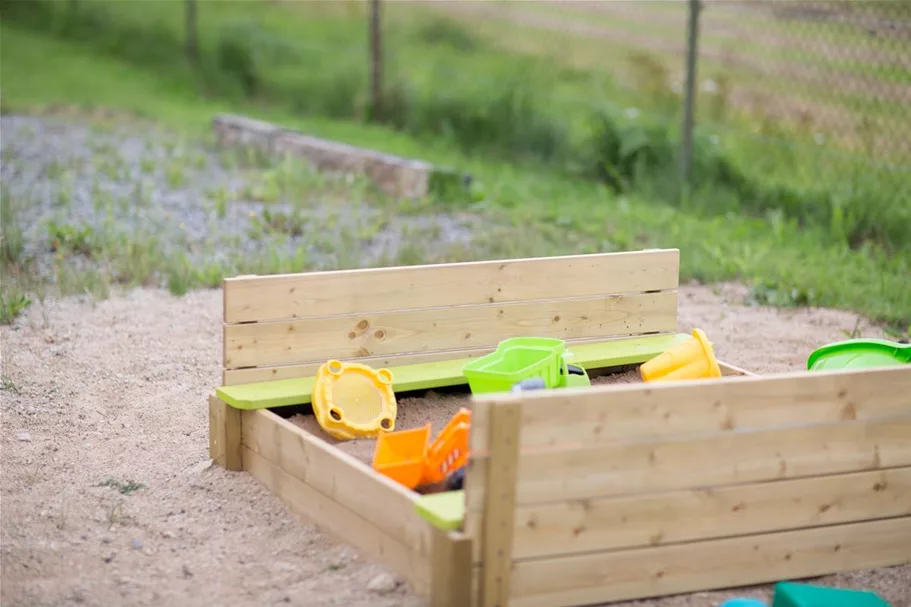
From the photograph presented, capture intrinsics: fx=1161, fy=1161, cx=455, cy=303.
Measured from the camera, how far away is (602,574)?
2574 millimetres

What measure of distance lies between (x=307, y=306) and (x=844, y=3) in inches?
197

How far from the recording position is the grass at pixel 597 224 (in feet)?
16.8

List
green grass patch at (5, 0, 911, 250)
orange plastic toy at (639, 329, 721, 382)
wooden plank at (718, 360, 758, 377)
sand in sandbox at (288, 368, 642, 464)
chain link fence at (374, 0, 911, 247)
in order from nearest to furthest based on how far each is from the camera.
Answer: sand in sandbox at (288, 368, 642, 464) < orange plastic toy at (639, 329, 721, 382) < wooden plank at (718, 360, 758, 377) < chain link fence at (374, 0, 911, 247) < green grass patch at (5, 0, 911, 250)

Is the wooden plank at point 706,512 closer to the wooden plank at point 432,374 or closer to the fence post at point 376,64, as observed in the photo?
the wooden plank at point 432,374

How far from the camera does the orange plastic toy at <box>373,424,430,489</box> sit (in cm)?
286

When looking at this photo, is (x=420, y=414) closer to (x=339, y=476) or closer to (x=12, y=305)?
(x=339, y=476)

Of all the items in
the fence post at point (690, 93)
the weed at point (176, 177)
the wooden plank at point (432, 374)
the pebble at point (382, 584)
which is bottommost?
the pebble at point (382, 584)

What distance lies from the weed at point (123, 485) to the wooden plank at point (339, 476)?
32 centimetres

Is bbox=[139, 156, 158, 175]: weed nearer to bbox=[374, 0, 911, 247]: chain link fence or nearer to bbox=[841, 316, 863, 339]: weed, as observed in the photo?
bbox=[374, 0, 911, 247]: chain link fence

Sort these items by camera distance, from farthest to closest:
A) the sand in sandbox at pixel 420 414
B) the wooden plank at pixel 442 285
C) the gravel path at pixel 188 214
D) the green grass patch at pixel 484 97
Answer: the green grass patch at pixel 484 97 < the gravel path at pixel 188 214 < the wooden plank at pixel 442 285 < the sand in sandbox at pixel 420 414

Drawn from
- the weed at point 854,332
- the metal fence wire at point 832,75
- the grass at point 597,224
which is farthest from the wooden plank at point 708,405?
the metal fence wire at point 832,75

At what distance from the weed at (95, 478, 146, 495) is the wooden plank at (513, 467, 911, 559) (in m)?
1.26

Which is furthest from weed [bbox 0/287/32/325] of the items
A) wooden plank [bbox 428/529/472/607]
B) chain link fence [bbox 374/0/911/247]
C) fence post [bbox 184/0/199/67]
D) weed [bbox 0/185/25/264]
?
fence post [bbox 184/0/199/67]

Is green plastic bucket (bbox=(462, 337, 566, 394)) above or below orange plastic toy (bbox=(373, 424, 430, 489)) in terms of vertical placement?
above
